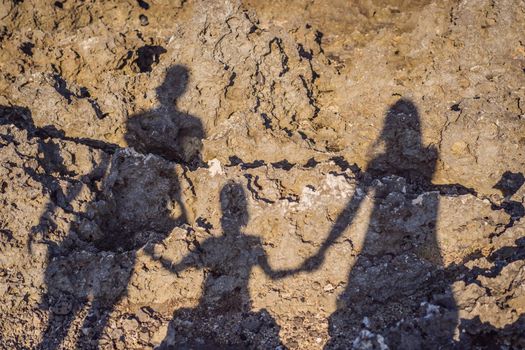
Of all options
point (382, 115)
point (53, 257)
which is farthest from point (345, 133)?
point (53, 257)

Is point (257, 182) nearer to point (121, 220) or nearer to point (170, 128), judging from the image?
point (121, 220)

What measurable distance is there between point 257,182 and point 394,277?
1.24m

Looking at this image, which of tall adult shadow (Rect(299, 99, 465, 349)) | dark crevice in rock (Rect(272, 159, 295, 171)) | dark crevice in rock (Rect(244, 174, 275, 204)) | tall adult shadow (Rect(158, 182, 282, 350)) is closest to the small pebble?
dark crevice in rock (Rect(272, 159, 295, 171))

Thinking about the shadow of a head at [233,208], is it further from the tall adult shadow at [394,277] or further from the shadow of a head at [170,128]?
the shadow of a head at [170,128]

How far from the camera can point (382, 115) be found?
16.5 feet

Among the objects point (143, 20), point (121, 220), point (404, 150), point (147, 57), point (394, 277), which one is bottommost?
point (121, 220)

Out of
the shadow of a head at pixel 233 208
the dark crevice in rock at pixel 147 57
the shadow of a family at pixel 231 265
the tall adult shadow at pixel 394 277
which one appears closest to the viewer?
the tall adult shadow at pixel 394 277

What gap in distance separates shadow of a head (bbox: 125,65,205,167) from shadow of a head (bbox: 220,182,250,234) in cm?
104

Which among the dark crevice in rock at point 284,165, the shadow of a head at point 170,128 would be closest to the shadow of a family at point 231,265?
the dark crevice in rock at point 284,165

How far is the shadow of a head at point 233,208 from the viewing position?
388 cm

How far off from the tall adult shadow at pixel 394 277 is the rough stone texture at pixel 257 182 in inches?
0.5

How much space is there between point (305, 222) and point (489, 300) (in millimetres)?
1343

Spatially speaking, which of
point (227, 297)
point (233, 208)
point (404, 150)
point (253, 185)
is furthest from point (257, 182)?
point (404, 150)

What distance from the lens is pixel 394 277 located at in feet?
11.8
